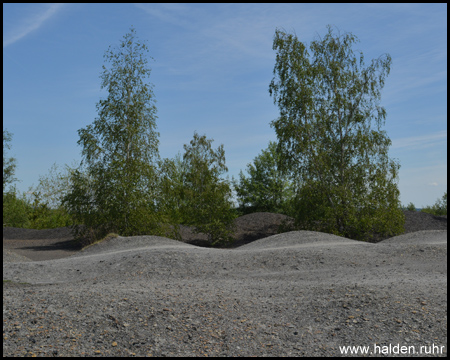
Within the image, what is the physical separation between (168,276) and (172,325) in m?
3.09

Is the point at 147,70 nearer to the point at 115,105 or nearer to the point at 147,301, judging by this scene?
the point at 115,105

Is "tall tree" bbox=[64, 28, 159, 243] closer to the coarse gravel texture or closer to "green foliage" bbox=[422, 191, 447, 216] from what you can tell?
the coarse gravel texture

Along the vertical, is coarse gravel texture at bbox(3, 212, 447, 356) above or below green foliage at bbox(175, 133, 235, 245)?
below

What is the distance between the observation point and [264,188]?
2222 cm

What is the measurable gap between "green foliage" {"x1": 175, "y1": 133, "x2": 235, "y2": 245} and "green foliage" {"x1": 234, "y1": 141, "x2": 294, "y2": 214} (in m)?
7.31

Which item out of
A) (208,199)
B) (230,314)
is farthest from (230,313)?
(208,199)

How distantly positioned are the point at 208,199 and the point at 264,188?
8475 mm

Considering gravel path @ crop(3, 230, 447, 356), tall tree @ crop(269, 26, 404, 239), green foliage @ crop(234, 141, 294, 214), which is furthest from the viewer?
green foliage @ crop(234, 141, 294, 214)

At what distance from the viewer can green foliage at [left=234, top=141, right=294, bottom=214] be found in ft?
72.3

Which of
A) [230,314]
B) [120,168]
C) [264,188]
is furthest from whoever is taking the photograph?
[264,188]

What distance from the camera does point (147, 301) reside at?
4.96 m

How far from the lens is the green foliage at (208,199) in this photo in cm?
1407

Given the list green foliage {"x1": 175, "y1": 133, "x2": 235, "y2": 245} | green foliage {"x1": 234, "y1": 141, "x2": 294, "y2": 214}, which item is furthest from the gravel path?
green foliage {"x1": 234, "y1": 141, "x2": 294, "y2": 214}

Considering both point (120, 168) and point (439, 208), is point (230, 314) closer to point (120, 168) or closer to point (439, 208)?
point (120, 168)
